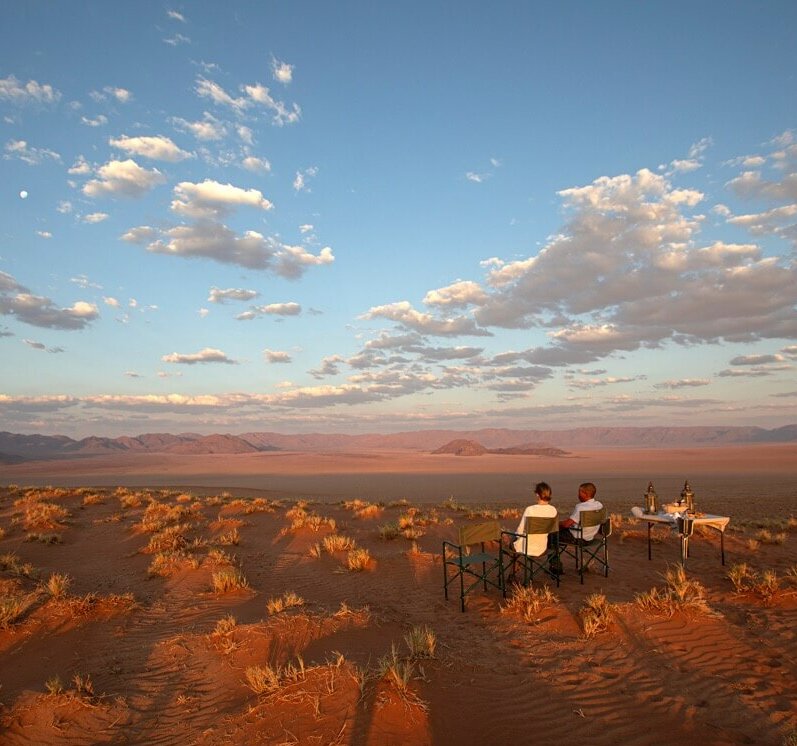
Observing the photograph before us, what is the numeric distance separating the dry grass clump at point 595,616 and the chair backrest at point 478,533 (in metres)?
1.54

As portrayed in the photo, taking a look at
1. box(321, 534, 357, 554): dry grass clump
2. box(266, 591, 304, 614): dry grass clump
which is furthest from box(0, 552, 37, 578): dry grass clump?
box(321, 534, 357, 554): dry grass clump

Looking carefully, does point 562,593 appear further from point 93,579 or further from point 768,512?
point 768,512

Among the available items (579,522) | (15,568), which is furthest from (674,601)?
(15,568)

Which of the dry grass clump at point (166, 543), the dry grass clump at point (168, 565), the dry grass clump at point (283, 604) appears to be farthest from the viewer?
the dry grass clump at point (166, 543)

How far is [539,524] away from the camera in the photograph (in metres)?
7.72

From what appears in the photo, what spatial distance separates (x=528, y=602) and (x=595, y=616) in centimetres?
105

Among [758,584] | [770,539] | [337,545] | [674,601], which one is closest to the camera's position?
[674,601]

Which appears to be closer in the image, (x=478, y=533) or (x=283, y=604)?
(x=283, y=604)

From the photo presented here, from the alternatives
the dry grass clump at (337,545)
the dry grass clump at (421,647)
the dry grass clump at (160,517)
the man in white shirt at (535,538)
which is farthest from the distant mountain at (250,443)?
the dry grass clump at (421,647)

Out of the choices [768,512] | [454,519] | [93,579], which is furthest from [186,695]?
[768,512]

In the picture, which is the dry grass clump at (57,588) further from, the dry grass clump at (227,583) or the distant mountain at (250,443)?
the distant mountain at (250,443)

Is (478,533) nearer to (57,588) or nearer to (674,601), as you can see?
(674,601)

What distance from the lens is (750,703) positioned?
437 centimetres

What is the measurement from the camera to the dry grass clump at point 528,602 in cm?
667
